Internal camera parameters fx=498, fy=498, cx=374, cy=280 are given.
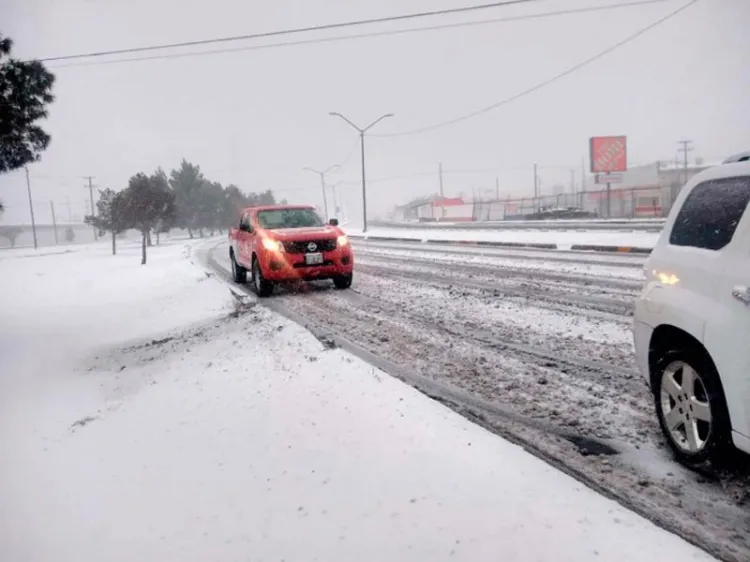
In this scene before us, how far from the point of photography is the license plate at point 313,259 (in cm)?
1017

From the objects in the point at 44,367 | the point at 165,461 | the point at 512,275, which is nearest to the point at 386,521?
the point at 165,461

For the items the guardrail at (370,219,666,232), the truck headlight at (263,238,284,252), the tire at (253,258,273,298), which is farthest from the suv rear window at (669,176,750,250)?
the guardrail at (370,219,666,232)

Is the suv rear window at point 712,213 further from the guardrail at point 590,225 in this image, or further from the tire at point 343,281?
the guardrail at point 590,225

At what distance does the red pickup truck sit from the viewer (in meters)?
10.0

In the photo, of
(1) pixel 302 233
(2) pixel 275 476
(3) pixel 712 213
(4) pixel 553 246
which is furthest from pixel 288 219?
(4) pixel 553 246

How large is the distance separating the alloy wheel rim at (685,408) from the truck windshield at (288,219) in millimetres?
8765

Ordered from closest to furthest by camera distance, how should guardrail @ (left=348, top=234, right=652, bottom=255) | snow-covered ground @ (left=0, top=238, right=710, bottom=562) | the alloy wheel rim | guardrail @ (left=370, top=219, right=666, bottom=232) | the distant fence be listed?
snow-covered ground @ (left=0, top=238, right=710, bottom=562), the alloy wheel rim, guardrail @ (left=348, top=234, right=652, bottom=255), guardrail @ (left=370, top=219, right=666, bottom=232), the distant fence

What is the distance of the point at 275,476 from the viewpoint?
333 cm

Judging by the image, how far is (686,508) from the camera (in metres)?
2.76

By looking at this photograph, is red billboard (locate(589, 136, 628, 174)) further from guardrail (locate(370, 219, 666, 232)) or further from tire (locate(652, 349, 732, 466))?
tire (locate(652, 349, 732, 466))

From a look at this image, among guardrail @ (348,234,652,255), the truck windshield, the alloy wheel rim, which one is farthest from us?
guardrail @ (348,234,652,255)

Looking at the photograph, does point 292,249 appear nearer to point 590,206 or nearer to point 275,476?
point 275,476

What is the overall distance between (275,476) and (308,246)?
7.18 meters

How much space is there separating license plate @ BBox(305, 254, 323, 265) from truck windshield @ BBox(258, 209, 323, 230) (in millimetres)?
1165
